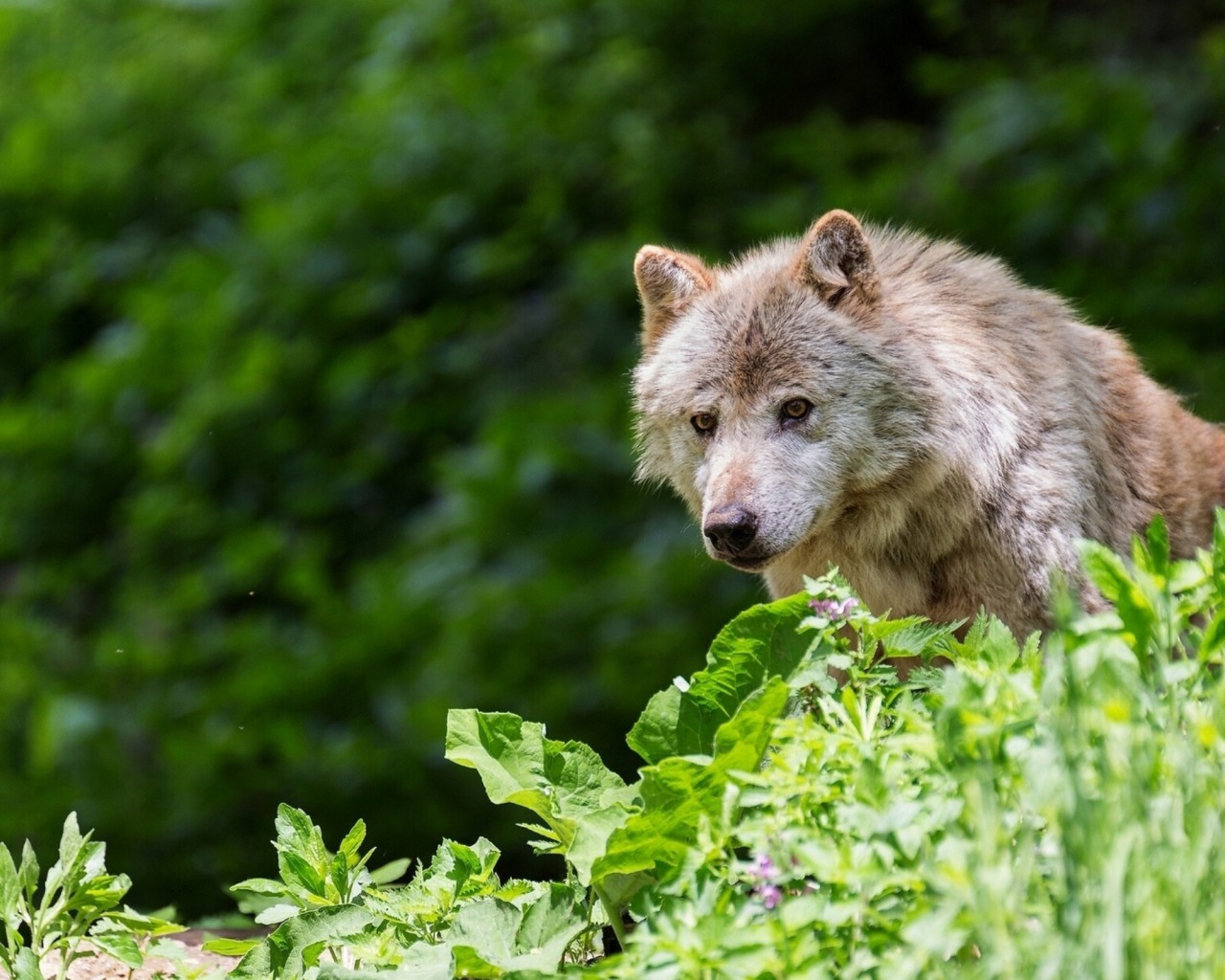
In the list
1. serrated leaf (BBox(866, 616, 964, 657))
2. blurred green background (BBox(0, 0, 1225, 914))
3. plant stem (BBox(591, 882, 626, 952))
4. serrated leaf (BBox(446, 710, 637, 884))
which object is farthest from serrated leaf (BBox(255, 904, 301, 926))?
blurred green background (BBox(0, 0, 1225, 914))

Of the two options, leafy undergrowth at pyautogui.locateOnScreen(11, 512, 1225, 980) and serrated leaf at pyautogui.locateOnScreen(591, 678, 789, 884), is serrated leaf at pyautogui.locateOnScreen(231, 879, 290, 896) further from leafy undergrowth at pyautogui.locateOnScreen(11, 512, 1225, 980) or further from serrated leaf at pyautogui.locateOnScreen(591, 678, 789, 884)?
serrated leaf at pyautogui.locateOnScreen(591, 678, 789, 884)

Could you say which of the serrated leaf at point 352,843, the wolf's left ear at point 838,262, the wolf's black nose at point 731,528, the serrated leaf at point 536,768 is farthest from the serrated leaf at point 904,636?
the wolf's left ear at point 838,262

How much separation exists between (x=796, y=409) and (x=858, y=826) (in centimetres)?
202

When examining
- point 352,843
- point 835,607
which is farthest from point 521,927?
point 835,607

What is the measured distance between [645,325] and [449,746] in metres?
1.90

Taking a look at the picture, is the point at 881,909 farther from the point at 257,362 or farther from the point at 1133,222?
the point at 257,362

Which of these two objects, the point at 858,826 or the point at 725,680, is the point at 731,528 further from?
the point at 858,826

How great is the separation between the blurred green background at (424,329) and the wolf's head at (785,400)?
10.8 feet

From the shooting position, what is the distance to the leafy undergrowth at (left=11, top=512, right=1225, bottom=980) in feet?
6.25

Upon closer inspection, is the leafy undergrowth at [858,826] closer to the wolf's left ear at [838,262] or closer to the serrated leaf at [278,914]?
the serrated leaf at [278,914]

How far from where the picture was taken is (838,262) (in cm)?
427

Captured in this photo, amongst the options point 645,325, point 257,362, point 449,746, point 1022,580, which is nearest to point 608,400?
point 257,362

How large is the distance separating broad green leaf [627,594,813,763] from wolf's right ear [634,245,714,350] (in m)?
1.76

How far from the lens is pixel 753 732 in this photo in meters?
2.74
